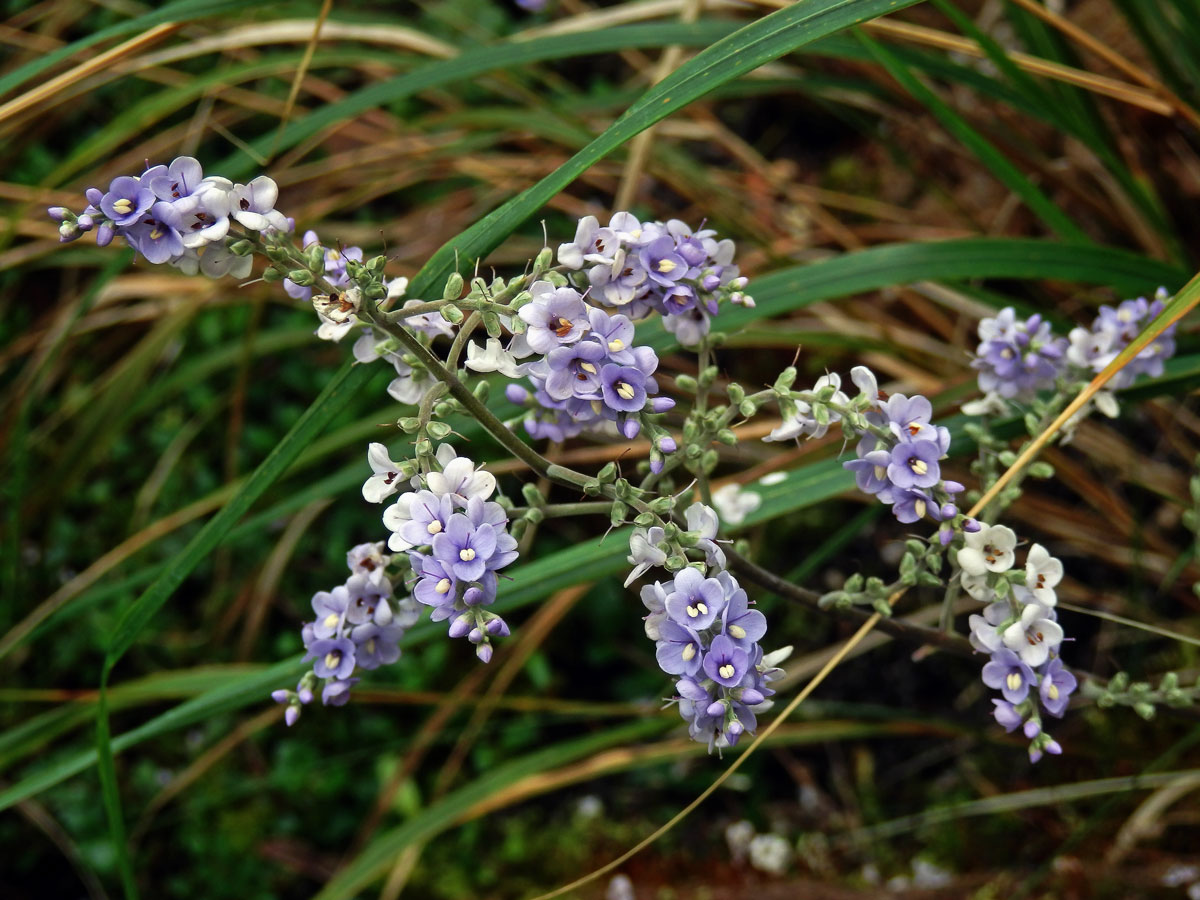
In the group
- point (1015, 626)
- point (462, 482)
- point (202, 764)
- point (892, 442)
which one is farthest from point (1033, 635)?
point (202, 764)

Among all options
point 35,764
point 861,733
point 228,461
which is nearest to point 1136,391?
point 861,733

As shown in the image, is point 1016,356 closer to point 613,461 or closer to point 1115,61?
point 613,461

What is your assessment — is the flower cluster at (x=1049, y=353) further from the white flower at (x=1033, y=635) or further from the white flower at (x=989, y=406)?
the white flower at (x=1033, y=635)

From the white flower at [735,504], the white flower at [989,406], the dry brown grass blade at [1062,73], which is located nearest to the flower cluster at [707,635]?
the white flower at [735,504]

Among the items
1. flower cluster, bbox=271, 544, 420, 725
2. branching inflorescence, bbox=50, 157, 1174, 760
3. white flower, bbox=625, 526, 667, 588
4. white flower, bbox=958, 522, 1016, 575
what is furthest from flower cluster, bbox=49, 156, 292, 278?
white flower, bbox=958, 522, 1016, 575

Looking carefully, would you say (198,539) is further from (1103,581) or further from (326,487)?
(1103,581)

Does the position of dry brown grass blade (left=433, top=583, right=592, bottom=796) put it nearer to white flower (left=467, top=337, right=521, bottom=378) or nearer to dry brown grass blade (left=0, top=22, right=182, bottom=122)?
white flower (left=467, top=337, right=521, bottom=378)

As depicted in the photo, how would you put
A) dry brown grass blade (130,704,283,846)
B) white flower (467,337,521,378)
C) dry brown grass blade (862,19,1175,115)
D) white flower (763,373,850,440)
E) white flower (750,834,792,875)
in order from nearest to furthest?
white flower (467,337,521,378)
white flower (763,373,850,440)
dry brown grass blade (862,19,1175,115)
white flower (750,834,792,875)
dry brown grass blade (130,704,283,846)
